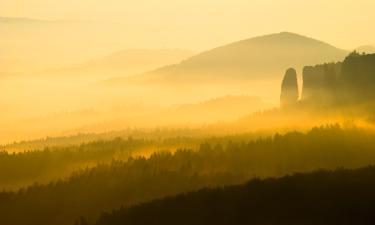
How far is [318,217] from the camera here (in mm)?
194625

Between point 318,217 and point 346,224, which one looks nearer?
point 346,224

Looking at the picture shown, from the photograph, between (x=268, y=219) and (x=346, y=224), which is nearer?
(x=346, y=224)

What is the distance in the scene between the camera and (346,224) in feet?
600

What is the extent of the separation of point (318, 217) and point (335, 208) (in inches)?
311

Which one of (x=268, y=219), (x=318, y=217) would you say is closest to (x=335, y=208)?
(x=318, y=217)

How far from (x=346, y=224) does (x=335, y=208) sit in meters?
16.8

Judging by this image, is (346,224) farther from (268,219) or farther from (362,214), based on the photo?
(268,219)

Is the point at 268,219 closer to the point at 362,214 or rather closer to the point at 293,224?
the point at 293,224

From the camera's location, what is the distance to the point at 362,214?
615ft

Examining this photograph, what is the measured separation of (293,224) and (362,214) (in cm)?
1923

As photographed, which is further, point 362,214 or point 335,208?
point 335,208

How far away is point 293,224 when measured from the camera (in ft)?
615

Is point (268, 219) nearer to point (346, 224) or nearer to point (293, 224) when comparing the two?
point (293, 224)

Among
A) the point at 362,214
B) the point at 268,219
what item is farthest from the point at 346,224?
the point at 268,219
